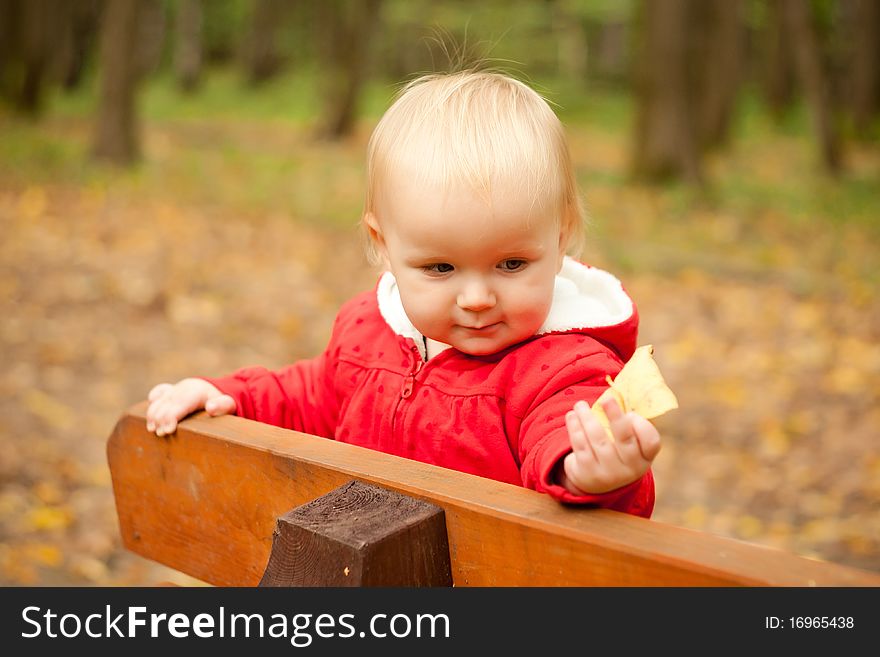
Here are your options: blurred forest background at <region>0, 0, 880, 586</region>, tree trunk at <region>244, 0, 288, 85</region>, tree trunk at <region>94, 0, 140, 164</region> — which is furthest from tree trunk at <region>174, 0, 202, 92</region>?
tree trunk at <region>94, 0, 140, 164</region>

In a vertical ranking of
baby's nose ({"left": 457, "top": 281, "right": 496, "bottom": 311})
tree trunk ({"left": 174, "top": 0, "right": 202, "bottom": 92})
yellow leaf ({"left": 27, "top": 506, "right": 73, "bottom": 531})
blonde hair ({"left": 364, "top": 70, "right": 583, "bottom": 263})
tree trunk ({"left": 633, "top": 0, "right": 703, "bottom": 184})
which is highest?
tree trunk ({"left": 174, "top": 0, "right": 202, "bottom": 92})

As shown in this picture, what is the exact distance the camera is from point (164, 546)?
1.65 meters

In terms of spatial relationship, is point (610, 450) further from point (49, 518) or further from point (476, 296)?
point (49, 518)

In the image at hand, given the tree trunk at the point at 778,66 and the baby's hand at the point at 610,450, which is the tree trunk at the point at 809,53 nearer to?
the tree trunk at the point at 778,66

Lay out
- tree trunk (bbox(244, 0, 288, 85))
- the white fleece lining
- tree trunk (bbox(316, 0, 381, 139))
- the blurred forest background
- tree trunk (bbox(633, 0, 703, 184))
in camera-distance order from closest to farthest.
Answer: the white fleece lining → the blurred forest background → tree trunk (bbox(633, 0, 703, 184)) → tree trunk (bbox(316, 0, 381, 139)) → tree trunk (bbox(244, 0, 288, 85))

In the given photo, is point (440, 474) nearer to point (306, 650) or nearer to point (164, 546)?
point (306, 650)

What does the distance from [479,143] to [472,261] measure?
0.20 metres

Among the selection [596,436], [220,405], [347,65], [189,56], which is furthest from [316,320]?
[189,56]

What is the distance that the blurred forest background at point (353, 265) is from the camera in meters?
4.44

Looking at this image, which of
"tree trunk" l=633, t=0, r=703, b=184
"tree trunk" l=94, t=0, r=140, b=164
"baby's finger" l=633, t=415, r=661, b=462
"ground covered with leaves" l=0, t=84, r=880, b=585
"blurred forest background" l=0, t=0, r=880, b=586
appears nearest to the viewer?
"baby's finger" l=633, t=415, r=661, b=462

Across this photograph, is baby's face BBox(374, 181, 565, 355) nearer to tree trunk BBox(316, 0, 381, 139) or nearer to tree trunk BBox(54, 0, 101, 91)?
tree trunk BBox(316, 0, 381, 139)

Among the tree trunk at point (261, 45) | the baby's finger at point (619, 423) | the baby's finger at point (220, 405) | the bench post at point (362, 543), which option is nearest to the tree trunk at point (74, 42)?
the tree trunk at point (261, 45)

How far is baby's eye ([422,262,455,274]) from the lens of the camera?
1.62m

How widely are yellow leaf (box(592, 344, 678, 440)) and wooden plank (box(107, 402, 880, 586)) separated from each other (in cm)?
14
